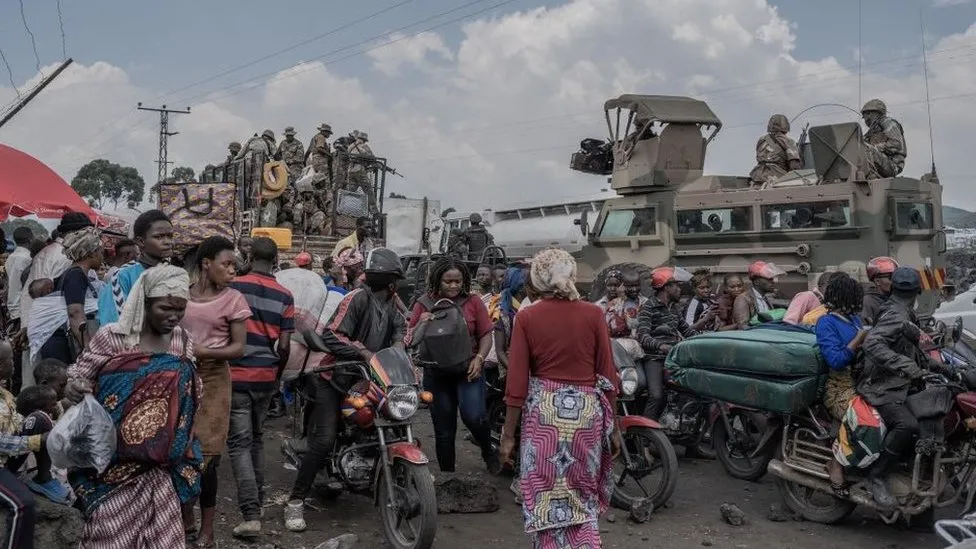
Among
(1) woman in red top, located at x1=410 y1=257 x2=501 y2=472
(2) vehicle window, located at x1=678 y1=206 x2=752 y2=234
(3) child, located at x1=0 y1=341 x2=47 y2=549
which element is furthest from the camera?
(2) vehicle window, located at x1=678 y1=206 x2=752 y2=234

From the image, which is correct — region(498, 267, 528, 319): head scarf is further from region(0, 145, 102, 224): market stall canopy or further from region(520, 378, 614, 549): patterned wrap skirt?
region(0, 145, 102, 224): market stall canopy

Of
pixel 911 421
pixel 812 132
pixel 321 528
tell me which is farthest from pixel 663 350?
pixel 812 132

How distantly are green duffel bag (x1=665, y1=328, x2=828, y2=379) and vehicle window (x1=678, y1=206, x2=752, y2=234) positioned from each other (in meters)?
5.59

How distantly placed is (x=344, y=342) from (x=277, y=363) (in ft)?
1.35

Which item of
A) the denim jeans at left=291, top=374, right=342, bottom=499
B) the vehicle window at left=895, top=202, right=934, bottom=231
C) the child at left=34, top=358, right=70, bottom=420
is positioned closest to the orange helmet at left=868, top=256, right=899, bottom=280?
the denim jeans at left=291, top=374, right=342, bottom=499

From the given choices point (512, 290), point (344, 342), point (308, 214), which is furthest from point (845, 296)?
point (308, 214)

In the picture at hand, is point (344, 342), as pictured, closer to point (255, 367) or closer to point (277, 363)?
point (277, 363)

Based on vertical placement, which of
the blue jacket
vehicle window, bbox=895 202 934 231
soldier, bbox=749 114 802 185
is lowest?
the blue jacket

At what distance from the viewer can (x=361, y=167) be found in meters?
14.4

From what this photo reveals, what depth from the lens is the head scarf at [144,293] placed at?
3242 millimetres

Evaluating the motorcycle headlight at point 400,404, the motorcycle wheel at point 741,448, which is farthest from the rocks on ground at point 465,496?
the motorcycle wheel at point 741,448

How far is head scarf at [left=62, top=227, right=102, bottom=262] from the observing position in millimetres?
5371

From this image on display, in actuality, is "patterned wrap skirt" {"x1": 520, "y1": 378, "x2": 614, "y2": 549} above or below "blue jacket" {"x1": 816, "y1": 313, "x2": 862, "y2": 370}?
below

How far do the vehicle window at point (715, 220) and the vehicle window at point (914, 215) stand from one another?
5.92ft
